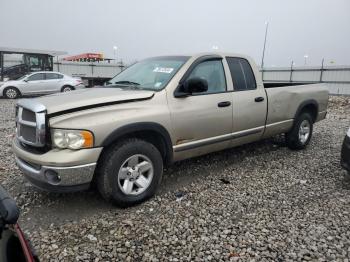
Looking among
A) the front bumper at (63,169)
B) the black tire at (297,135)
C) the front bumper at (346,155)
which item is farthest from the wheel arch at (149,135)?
the black tire at (297,135)

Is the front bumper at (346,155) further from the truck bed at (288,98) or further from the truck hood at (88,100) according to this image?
the truck hood at (88,100)

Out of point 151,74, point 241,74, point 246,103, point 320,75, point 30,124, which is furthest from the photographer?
point 320,75

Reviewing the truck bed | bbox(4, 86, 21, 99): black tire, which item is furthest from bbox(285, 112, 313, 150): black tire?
bbox(4, 86, 21, 99): black tire

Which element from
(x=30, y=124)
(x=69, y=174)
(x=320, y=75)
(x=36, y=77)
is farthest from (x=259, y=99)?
(x=320, y=75)

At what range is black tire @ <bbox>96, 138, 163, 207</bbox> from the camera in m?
3.38

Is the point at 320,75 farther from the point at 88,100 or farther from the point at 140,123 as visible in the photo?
the point at 88,100

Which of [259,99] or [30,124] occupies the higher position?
[259,99]

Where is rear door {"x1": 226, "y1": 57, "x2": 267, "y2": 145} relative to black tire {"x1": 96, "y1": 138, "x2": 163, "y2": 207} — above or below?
above

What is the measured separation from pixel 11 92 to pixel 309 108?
1412 cm

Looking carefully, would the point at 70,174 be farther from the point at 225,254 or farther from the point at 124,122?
the point at 225,254

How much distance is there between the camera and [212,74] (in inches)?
180

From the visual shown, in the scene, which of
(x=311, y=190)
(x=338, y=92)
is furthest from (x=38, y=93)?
(x=338, y=92)

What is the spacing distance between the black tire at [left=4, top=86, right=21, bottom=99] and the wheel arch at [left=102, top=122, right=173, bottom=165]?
14.0 m

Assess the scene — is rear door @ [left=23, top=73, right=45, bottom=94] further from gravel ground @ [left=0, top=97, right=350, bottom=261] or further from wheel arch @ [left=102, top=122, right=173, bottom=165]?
wheel arch @ [left=102, top=122, right=173, bottom=165]
